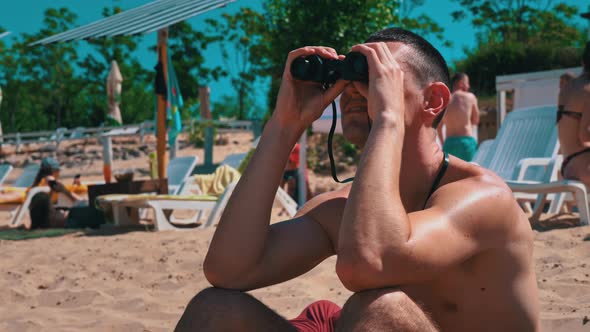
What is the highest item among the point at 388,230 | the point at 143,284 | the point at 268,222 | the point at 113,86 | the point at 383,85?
the point at 383,85

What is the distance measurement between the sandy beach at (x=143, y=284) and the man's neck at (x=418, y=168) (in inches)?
48.5

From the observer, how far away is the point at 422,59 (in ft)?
6.23

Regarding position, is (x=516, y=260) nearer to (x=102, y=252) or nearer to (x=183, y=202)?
(x=102, y=252)

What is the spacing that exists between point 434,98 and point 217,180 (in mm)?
6620

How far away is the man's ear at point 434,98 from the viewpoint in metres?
1.90

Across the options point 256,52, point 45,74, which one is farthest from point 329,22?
point 45,74

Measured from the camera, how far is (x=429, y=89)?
→ 75.0 inches

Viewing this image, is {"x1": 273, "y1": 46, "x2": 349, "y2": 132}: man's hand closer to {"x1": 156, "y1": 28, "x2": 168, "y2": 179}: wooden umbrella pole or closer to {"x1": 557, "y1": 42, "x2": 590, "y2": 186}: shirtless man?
{"x1": 557, "y1": 42, "x2": 590, "y2": 186}: shirtless man

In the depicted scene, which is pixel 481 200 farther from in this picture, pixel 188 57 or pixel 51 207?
pixel 188 57

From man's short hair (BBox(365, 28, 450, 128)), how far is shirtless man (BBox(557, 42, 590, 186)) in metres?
3.19

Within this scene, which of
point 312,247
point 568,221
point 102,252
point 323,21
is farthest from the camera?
point 323,21

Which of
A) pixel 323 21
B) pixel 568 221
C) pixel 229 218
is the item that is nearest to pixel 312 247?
pixel 229 218

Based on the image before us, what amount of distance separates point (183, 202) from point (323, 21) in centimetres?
1041

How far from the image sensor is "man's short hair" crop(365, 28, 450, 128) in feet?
6.22
